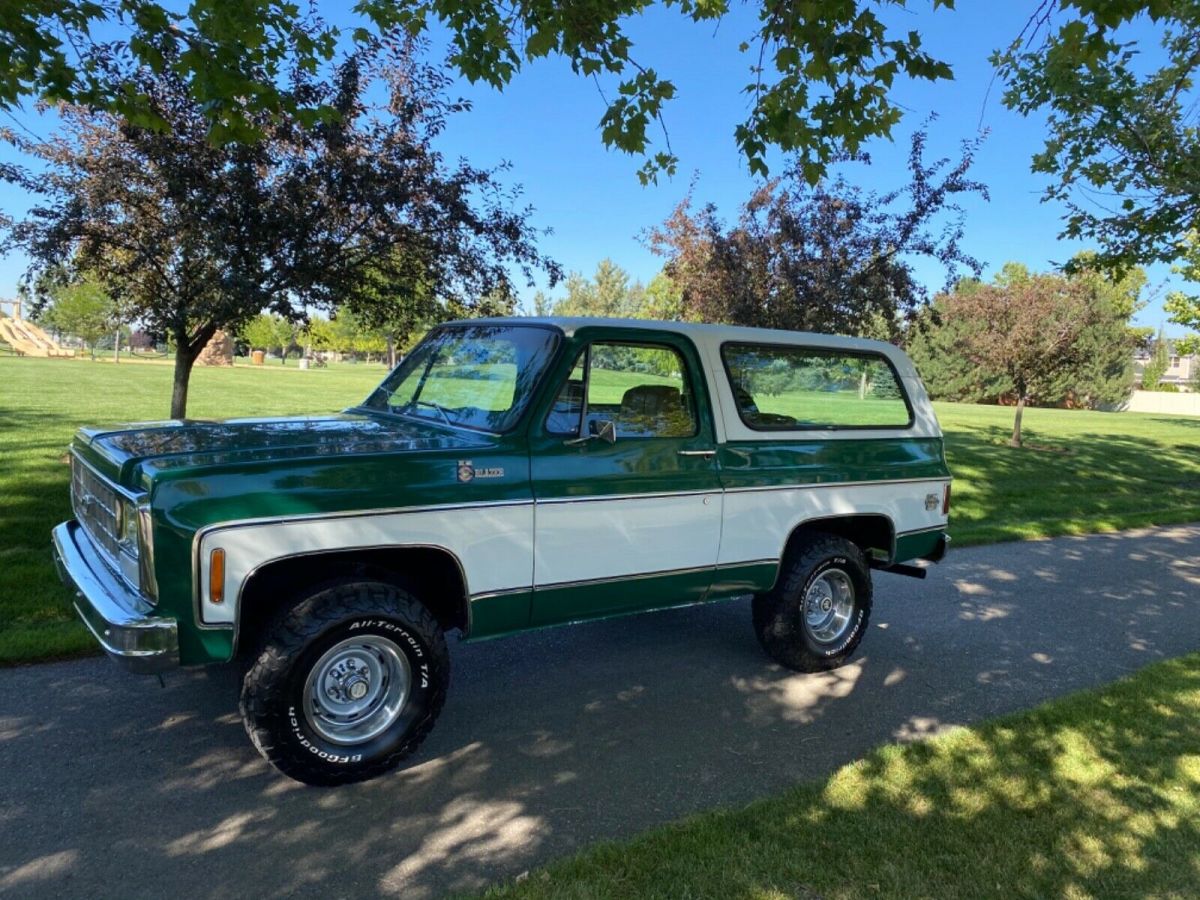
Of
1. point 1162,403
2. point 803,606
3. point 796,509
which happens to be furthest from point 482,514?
point 1162,403

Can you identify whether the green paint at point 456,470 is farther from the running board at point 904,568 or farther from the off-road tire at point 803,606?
the running board at point 904,568

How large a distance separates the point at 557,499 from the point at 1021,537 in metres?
7.47

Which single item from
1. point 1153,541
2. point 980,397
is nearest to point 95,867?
point 1153,541

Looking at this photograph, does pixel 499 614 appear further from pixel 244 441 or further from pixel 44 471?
pixel 44 471

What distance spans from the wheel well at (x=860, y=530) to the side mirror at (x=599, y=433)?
1.62 metres

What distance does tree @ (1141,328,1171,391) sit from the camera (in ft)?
222

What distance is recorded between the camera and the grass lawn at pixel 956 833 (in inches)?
112

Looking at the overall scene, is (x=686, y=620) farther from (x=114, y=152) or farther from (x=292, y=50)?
(x=114, y=152)

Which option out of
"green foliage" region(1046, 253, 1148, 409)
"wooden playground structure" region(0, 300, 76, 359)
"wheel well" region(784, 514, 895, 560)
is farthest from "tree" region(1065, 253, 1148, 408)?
"wooden playground structure" region(0, 300, 76, 359)

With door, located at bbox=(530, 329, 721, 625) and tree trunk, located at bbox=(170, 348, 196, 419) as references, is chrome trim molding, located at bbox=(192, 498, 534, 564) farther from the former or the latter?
tree trunk, located at bbox=(170, 348, 196, 419)

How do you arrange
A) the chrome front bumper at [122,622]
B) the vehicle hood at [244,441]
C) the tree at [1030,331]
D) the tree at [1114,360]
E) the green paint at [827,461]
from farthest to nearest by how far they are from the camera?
the tree at [1114,360]
the tree at [1030,331]
the green paint at [827,461]
the vehicle hood at [244,441]
the chrome front bumper at [122,622]

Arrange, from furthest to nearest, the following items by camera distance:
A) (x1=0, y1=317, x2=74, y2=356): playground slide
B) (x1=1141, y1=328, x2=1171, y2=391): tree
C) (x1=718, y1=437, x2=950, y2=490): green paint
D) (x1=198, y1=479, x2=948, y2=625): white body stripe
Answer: (x1=1141, y1=328, x2=1171, y2=391): tree, (x1=0, y1=317, x2=74, y2=356): playground slide, (x1=718, y1=437, x2=950, y2=490): green paint, (x1=198, y1=479, x2=948, y2=625): white body stripe

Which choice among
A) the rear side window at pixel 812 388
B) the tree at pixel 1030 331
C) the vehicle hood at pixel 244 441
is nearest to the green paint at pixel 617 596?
the vehicle hood at pixel 244 441

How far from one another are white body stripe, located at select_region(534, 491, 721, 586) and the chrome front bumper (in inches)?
60.7
